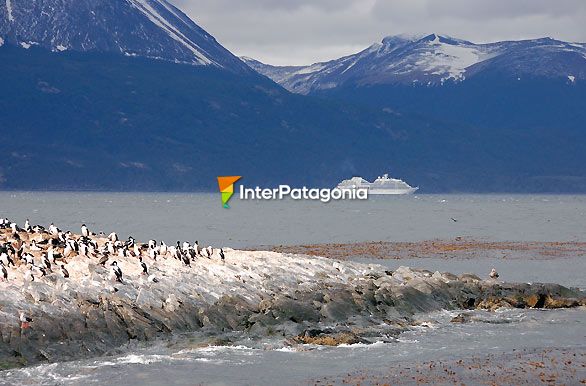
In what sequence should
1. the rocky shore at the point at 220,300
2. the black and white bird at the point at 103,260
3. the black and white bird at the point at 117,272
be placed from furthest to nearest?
the black and white bird at the point at 103,260 → the black and white bird at the point at 117,272 → the rocky shore at the point at 220,300

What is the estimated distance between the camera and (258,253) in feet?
172

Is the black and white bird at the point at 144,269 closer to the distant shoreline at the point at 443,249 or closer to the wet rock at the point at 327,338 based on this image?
the wet rock at the point at 327,338

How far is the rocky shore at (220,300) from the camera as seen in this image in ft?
115

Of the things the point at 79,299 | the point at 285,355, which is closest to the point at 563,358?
the point at 285,355

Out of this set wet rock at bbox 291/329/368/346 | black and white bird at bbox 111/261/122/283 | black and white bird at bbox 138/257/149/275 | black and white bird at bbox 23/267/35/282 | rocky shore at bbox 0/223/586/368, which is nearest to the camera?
rocky shore at bbox 0/223/586/368

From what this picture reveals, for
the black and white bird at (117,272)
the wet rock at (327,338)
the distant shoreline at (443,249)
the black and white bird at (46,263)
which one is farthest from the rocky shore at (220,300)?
the distant shoreline at (443,249)

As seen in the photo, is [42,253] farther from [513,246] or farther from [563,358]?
[513,246]

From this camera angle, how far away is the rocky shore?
115 feet

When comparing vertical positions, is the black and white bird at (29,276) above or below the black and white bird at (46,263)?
below

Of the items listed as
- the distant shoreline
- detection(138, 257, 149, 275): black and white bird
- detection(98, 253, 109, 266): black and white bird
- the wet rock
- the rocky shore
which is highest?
detection(98, 253, 109, 266): black and white bird

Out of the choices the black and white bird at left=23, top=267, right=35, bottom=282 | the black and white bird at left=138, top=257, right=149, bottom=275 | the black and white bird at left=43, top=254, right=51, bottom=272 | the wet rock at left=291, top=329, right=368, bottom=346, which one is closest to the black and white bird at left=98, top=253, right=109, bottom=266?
the black and white bird at left=138, top=257, right=149, bottom=275

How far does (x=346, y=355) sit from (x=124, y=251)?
47.0 ft

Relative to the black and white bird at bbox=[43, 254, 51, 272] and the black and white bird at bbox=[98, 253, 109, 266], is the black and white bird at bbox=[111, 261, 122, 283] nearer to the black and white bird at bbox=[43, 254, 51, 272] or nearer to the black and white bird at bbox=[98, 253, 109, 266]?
the black and white bird at bbox=[98, 253, 109, 266]

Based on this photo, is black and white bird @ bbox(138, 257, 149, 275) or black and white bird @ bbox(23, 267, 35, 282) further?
black and white bird @ bbox(138, 257, 149, 275)
